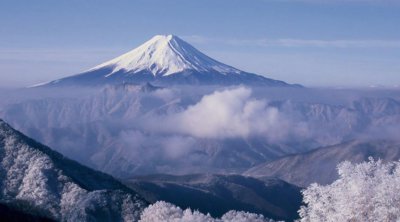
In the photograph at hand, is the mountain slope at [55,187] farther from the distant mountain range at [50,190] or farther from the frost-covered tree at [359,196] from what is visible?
the frost-covered tree at [359,196]

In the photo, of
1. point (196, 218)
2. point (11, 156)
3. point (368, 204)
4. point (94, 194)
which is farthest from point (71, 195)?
point (368, 204)

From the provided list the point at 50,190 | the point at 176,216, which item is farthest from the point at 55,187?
the point at 176,216

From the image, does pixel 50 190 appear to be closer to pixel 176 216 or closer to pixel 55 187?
pixel 55 187

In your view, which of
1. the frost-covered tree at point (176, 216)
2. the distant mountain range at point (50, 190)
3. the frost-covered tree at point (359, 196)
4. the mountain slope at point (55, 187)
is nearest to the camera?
the frost-covered tree at point (359, 196)

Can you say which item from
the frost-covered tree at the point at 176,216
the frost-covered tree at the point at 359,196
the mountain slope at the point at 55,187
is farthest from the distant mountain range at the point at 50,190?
the frost-covered tree at the point at 359,196

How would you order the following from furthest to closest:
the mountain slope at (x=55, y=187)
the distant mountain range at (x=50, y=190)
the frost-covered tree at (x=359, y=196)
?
1. the mountain slope at (x=55, y=187)
2. the distant mountain range at (x=50, y=190)
3. the frost-covered tree at (x=359, y=196)

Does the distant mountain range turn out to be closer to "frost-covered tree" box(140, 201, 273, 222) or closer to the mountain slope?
the mountain slope

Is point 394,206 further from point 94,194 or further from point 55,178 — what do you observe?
point 55,178

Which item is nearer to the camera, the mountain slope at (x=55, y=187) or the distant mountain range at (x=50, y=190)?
the distant mountain range at (x=50, y=190)
